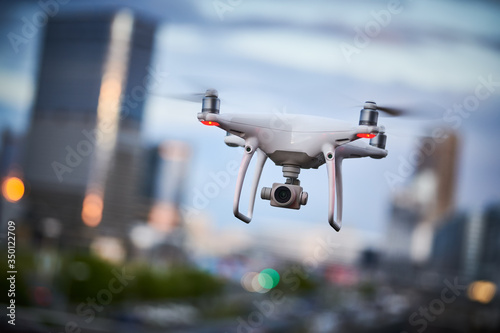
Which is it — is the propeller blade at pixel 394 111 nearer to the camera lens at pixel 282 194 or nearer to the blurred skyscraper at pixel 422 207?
the camera lens at pixel 282 194

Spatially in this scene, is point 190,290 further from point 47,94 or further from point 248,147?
point 248,147

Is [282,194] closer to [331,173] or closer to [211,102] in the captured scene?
[331,173]

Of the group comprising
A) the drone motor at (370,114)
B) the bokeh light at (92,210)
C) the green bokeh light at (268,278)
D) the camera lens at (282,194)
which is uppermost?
the drone motor at (370,114)

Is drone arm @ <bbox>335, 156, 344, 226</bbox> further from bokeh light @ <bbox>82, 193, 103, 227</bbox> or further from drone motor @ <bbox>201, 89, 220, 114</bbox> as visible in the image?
bokeh light @ <bbox>82, 193, 103, 227</bbox>

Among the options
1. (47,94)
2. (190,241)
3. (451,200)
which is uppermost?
(47,94)

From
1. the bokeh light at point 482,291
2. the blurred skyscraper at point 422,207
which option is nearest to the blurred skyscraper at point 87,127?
the blurred skyscraper at point 422,207

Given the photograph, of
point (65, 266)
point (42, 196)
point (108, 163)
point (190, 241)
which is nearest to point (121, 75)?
point (65, 266)

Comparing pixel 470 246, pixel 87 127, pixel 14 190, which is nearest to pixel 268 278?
pixel 470 246

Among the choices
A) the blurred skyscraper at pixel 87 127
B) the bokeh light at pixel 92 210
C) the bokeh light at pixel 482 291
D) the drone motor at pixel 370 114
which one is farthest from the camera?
the bokeh light at pixel 92 210
